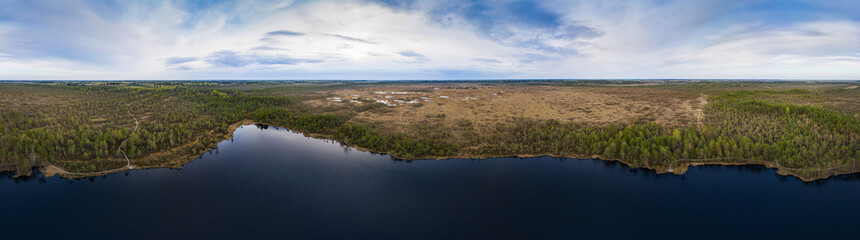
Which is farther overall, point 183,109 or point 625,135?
point 183,109

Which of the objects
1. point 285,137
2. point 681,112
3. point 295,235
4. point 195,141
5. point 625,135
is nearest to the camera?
point 295,235

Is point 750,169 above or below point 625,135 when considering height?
below

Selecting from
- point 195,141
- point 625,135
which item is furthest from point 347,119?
point 625,135

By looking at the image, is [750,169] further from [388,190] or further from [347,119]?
[347,119]

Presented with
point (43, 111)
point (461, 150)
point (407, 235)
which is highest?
point (43, 111)

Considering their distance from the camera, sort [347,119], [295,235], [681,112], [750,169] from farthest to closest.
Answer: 1. [681,112]
2. [347,119]
3. [750,169]
4. [295,235]

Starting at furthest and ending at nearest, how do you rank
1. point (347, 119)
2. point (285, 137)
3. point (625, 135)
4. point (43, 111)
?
point (347, 119) → point (43, 111) → point (285, 137) → point (625, 135)

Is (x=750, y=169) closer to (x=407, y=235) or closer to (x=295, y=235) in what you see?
(x=407, y=235)

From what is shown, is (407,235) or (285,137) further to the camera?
(285,137)

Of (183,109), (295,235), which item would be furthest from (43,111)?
(295,235)
